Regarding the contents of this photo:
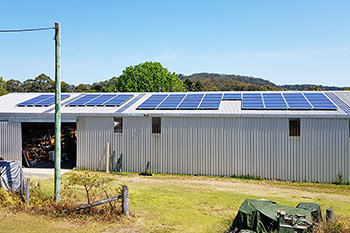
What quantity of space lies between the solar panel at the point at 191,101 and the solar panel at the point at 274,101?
14.1 feet

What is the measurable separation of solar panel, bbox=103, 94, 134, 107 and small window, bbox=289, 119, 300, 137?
1093 centimetres

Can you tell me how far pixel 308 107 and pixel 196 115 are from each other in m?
6.43

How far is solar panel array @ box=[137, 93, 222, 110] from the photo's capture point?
1994cm

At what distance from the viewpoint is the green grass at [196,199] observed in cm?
1034

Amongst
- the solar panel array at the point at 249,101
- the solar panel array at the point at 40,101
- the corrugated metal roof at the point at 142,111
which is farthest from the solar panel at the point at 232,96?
the solar panel array at the point at 40,101

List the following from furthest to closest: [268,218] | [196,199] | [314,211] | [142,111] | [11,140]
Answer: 1. [11,140]
2. [142,111]
3. [196,199]
4. [314,211]
5. [268,218]

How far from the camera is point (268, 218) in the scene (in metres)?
8.91

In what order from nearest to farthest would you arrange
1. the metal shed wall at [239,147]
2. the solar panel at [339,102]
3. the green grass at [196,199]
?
the green grass at [196,199] < the metal shed wall at [239,147] < the solar panel at [339,102]

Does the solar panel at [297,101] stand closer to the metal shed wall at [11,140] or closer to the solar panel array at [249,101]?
the solar panel array at [249,101]

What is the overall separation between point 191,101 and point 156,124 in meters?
3.05

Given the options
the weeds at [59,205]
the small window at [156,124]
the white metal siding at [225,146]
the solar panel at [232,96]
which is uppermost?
the solar panel at [232,96]

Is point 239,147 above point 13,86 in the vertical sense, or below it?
below

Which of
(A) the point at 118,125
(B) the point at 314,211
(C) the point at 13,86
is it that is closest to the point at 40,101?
(A) the point at 118,125

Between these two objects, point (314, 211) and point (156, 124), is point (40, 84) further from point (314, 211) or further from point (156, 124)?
point (314, 211)
